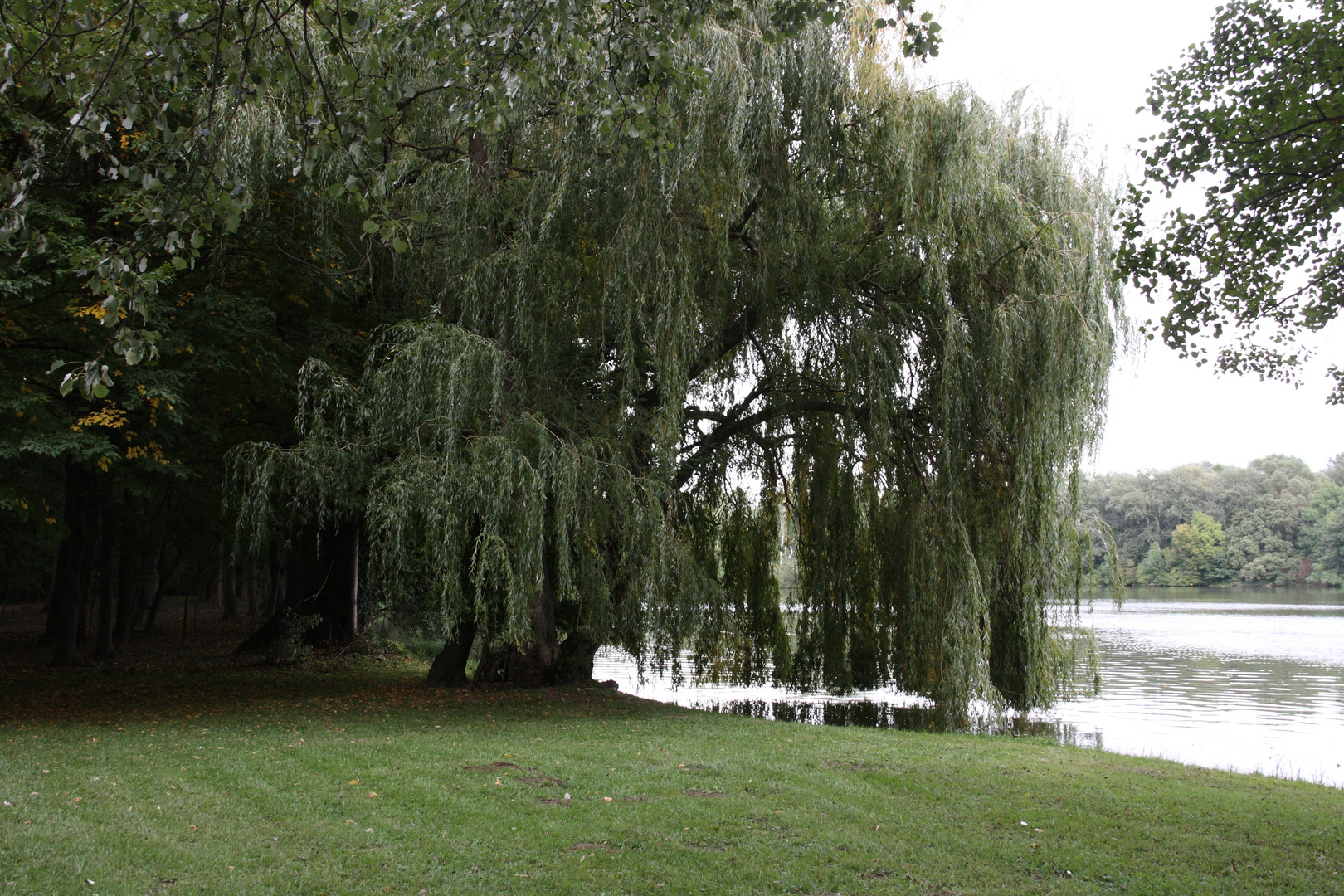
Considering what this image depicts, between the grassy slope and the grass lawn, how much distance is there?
2cm

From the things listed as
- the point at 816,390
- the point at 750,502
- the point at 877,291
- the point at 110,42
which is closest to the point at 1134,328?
the point at 877,291

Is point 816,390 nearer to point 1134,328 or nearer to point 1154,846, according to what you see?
point 1134,328

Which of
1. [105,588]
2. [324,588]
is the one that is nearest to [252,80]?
[324,588]

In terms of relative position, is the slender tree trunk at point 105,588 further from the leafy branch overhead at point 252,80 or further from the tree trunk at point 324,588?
the leafy branch overhead at point 252,80

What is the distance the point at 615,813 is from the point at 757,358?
263 inches

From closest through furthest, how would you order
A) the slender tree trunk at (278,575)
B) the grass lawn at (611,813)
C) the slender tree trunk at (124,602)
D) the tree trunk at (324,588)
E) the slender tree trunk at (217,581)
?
the grass lawn at (611,813), the tree trunk at (324,588), the slender tree trunk at (124,602), the slender tree trunk at (278,575), the slender tree trunk at (217,581)

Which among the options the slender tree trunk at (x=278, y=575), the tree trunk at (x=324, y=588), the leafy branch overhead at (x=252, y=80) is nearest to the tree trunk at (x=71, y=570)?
the tree trunk at (x=324, y=588)

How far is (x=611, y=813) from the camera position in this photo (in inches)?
236

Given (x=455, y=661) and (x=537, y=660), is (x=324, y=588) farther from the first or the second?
(x=537, y=660)

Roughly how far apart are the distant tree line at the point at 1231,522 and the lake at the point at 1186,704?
29.7 meters

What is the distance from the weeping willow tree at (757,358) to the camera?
8891 mm

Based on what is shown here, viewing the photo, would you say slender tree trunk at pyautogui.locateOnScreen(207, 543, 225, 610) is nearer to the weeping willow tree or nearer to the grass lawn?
the weeping willow tree

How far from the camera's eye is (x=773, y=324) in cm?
1067

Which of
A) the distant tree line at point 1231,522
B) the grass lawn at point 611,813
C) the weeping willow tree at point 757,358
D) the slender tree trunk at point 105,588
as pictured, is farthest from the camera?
the distant tree line at point 1231,522
